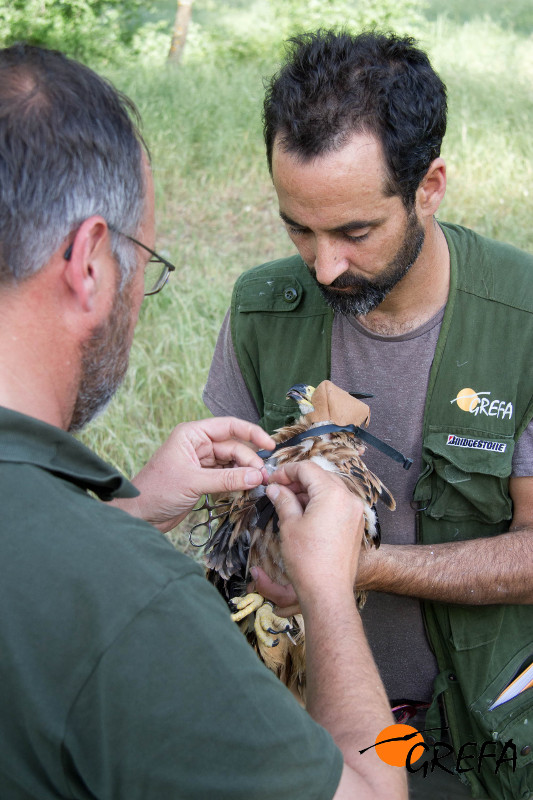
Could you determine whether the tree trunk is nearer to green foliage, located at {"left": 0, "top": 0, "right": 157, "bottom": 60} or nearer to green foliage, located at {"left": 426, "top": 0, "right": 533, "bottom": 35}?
green foliage, located at {"left": 0, "top": 0, "right": 157, "bottom": 60}

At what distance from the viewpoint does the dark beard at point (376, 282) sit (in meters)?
2.57

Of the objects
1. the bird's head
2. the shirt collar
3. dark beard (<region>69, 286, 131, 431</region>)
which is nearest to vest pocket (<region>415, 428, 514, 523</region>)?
the bird's head

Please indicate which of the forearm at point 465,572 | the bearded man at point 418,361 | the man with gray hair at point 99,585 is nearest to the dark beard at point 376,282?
the bearded man at point 418,361

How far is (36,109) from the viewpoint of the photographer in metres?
1.42

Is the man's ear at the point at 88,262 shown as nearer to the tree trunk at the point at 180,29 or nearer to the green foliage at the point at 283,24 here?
the green foliage at the point at 283,24

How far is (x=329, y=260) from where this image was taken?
8.33 feet

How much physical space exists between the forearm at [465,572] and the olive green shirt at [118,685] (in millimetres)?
1276

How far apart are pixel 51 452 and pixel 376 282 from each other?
154 cm

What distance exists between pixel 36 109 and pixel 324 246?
1.30 metres

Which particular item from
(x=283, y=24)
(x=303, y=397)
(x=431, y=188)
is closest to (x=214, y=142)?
(x=283, y=24)

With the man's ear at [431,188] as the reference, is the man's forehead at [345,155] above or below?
above

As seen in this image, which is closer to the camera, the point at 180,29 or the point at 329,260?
the point at 329,260

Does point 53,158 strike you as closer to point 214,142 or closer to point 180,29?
point 214,142

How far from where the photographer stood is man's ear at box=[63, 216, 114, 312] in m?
1.43
